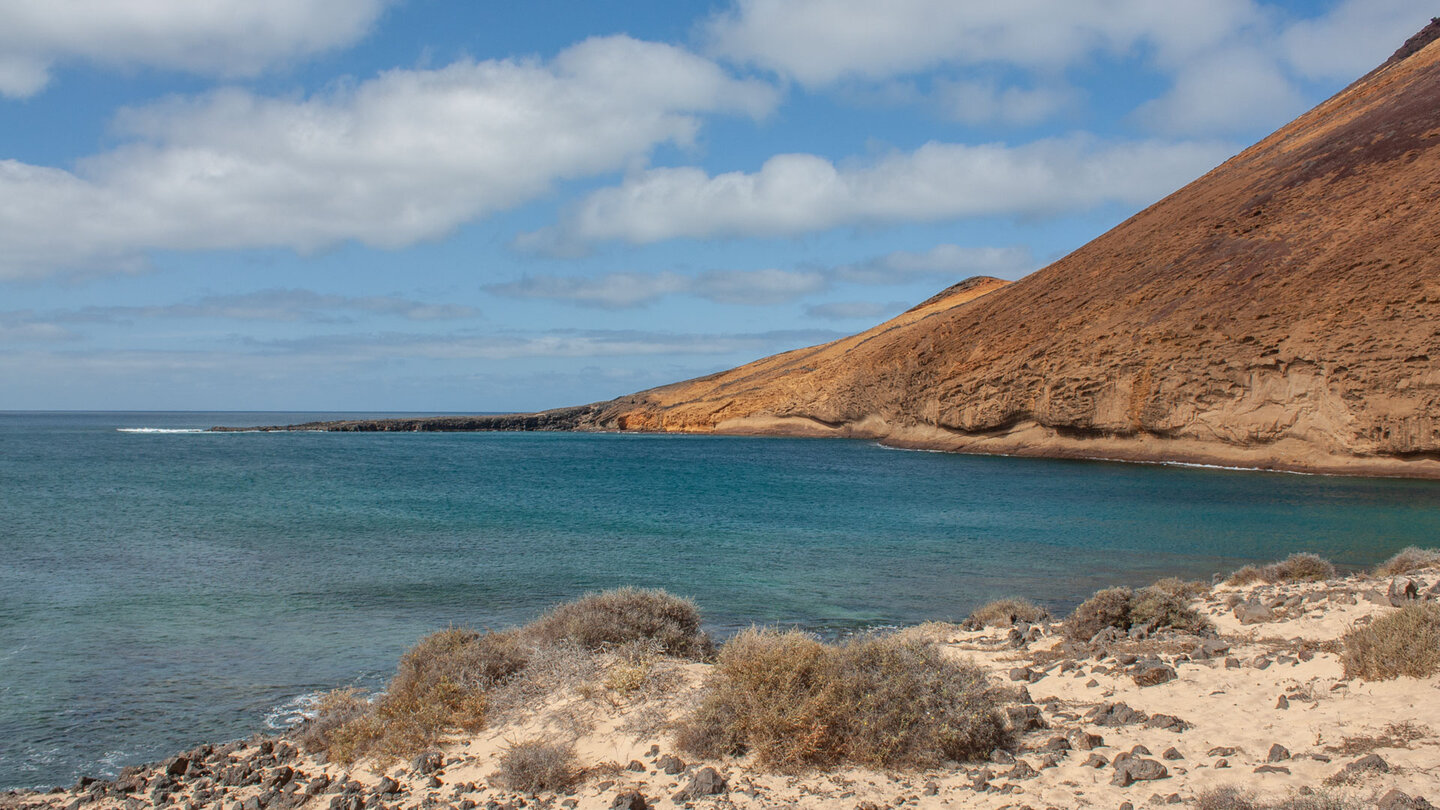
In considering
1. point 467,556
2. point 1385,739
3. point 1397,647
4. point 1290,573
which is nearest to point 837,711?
point 1385,739

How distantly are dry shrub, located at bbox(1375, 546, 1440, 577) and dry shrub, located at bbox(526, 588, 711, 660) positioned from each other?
11.3 metres

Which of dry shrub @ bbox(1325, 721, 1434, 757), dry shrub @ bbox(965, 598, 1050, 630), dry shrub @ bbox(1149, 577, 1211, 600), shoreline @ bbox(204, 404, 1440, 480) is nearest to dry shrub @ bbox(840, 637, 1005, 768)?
dry shrub @ bbox(1325, 721, 1434, 757)

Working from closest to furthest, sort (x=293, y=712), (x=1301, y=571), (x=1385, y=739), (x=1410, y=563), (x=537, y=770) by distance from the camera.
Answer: (x=1385, y=739) → (x=537, y=770) → (x=293, y=712) → (x=1301, y=571) → (x=1410, y=563)

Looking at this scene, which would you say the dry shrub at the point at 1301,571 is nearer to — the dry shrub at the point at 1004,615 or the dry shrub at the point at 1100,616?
the dry shrub at the point at 1004,615

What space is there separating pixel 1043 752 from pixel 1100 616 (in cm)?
443

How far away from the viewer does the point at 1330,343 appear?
121 feet

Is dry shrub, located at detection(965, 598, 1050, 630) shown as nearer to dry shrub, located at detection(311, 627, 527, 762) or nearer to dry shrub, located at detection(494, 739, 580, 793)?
dry shrub, located at detection(311, 627, 527, 762)

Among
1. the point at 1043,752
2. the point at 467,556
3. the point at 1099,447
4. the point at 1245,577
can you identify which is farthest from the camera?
the point at 1099,447

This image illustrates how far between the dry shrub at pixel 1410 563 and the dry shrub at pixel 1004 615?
5968 mm

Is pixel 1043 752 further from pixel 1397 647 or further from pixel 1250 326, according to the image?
pixel 1250 326

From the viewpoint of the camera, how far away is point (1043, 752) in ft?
20.2

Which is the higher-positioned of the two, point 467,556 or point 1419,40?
point 1419,40

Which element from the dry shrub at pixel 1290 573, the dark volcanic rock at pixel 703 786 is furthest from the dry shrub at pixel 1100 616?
the dark volcanic rock at pixel 703 786

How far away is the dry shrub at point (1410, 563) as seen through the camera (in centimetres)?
1322
